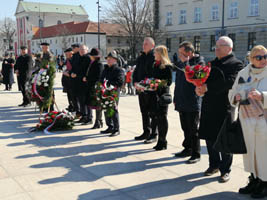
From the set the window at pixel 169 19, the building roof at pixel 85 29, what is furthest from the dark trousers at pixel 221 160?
the building roof at pixel 85 29

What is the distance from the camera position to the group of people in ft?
12.4

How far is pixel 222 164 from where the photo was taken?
176 inches

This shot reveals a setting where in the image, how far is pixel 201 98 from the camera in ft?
17.6

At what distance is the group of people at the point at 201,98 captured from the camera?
12.4ft

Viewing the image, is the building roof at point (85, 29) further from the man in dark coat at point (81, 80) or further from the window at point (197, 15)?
the man in dark coat at point (81, 80)

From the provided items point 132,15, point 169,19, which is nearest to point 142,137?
point 132,15

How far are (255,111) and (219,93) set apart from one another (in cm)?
66

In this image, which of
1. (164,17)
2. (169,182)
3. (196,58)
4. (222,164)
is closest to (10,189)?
(169,182)

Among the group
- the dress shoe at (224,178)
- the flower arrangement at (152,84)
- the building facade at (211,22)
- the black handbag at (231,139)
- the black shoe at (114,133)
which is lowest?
the dress shoe at (224,178)

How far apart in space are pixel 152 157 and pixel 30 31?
10007 centimetres

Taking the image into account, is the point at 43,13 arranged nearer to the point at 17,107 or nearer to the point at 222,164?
the point at 17,107

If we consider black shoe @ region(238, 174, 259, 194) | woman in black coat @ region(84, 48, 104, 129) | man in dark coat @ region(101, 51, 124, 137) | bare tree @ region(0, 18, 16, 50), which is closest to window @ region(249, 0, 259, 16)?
woman in black coat @ region(84, 48, 104, 129)

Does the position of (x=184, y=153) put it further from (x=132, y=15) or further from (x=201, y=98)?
(x=132, y=15)

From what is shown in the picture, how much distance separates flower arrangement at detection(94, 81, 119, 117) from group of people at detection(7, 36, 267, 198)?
0.79 ft
